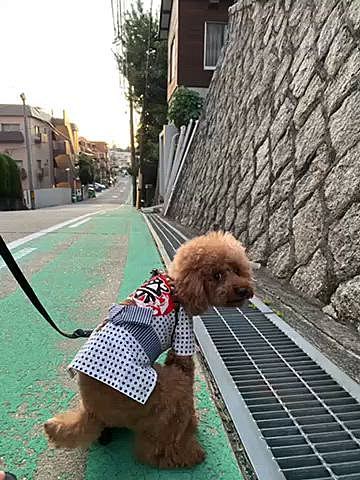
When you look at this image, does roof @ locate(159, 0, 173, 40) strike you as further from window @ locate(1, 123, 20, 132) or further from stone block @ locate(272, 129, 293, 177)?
window @ locate(1, 123, 20, 132)

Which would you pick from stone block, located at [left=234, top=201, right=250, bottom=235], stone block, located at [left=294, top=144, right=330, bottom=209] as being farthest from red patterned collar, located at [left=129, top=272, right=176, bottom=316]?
stone block, located at [left=234, top=201, right=250, bottom=235]

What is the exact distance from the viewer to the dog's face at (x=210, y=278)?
166 centimetres

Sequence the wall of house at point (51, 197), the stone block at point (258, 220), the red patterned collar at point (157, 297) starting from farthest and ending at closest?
1. the wall of house at point (51, 197)
2. the stone block at point (258, 220)
3. the red patterned collar at point (157, 297)

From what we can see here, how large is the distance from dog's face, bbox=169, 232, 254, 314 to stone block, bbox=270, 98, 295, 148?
331 cm

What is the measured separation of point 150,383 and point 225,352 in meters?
1.09

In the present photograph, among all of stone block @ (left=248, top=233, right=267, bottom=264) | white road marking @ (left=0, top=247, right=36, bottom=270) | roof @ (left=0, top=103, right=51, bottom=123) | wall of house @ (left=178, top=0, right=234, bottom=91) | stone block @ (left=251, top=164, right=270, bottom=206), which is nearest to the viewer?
stone block @ (left=248, top=233, right=267, bottom=264)

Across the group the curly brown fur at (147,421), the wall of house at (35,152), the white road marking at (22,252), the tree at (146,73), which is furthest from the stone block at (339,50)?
the wall of house at (35,152)

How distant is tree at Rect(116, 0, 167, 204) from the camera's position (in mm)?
25016

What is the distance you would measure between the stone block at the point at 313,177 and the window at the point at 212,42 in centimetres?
1356

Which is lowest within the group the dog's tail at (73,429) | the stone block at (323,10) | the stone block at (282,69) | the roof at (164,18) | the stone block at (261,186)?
the dog's tail at (73,429)

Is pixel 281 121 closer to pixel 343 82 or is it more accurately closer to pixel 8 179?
pixel 343 82

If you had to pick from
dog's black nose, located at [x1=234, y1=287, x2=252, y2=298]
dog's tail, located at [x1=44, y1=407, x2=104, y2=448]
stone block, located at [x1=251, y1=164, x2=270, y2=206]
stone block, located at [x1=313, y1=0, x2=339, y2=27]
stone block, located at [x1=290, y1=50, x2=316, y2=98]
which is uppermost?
stone block, located at [x1=313, y1=0, x2=339, y2=27]

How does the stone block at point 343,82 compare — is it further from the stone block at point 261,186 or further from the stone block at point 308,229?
the stone block at point 261,186

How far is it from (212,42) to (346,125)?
577 inches
